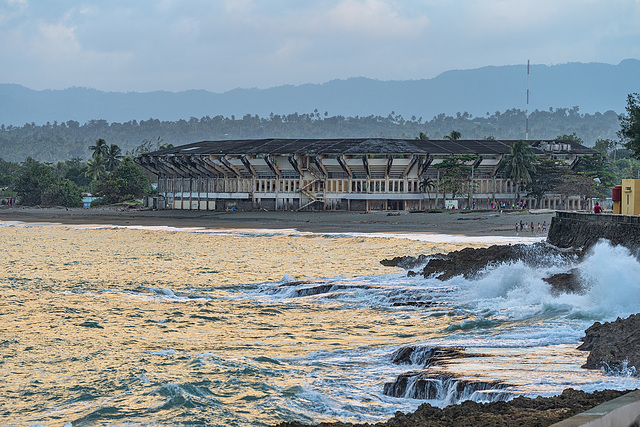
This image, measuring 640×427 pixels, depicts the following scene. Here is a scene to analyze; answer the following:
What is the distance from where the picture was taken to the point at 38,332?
2466 centimetres

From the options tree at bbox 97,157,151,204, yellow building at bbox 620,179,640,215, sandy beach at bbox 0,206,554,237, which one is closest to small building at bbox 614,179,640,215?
yellow building at bbox 620,179,640,215

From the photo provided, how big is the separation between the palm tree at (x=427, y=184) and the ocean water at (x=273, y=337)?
56.4 metres

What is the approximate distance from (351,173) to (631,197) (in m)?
65.9

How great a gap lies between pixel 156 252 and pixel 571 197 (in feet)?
194

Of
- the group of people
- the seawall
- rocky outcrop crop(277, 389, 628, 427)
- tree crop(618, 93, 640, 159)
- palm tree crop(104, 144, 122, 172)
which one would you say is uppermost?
palm tree crop(104, 144, 122, 172)

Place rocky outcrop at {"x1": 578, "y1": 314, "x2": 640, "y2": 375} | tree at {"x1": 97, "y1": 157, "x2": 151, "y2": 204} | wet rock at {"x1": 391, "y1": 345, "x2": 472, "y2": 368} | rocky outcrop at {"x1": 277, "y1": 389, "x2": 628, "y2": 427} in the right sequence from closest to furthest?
1. rocky outcrop at {"x1": 277, "y1": 389, "x2": 628, "y2": 427}
2. rocky outcrop at {"x1": 578, "y1": 314, "x2": 640, "y2": 375}
3. wet rock at {"x1": 391, "y1": 345, "x2": 472, "y2": 368}
4. tree at {"x1": 97, "y1": 157, "x2": 151, "y2": 204}

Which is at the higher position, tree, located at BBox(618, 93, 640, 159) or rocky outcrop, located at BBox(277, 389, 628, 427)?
tree, located at BBox(618, 93, 640, 159)

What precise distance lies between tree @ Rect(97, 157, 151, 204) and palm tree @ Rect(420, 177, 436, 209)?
51172 millimetres

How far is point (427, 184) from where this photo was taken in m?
99.3

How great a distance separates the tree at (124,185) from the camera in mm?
126312

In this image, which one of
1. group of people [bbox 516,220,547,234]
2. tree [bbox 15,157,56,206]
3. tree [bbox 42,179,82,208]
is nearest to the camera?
group of people [bbox 516,220,547,234]

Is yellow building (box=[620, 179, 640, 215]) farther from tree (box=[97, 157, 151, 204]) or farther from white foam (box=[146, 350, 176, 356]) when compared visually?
tree (box=[97, 157, 151, 204])

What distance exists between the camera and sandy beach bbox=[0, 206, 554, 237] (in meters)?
72.6

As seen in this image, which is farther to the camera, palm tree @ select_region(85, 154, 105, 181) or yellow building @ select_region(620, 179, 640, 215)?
palm tree @ select_region(85, 154, 105, 181)
